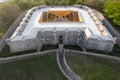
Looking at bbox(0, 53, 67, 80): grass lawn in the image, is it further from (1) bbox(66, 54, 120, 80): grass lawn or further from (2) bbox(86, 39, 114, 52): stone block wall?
(2) bbox(86, 39, 114, 52): stone block wall

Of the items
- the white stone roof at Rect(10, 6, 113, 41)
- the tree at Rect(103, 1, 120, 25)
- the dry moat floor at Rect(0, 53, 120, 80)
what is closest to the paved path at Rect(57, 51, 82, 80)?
the dry moat floor at Rect(0, 53, 120, 80)

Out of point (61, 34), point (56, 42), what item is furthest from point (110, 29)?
point (56, 42)

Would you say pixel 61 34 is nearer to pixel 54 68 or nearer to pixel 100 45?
pixel 100 45

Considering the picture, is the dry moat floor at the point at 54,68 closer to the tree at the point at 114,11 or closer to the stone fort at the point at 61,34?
the stone fort at the point at 61,34

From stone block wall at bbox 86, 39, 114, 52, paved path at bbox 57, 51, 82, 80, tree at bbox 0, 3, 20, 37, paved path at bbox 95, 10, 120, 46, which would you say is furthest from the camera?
tree at bbox 0, 3, 20, 37

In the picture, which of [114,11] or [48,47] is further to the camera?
[114,11]

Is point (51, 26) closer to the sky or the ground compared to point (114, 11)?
closer to the ground
